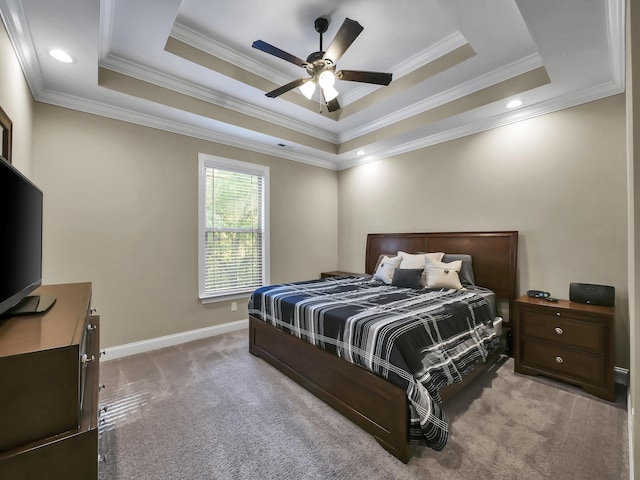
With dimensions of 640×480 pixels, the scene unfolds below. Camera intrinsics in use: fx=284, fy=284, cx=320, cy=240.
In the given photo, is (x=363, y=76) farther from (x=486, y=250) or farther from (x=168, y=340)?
(x=168, y=340)

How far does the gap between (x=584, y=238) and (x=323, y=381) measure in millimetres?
2799

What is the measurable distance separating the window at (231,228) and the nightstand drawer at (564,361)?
323 cm

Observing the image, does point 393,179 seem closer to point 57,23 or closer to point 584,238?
point 584,238

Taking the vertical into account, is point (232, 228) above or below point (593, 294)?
above

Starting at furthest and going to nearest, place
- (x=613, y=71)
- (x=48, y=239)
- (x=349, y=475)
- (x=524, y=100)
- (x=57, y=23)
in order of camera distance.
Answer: (x=524, y=100) < (x=48, y=239) < (x=613, y=71) < (x=57, y=23) < (x=349, y=475)

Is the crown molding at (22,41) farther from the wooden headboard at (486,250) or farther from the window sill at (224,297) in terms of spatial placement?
the wooden headboard at (486,250)

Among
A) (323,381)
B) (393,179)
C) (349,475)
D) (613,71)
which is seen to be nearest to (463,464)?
(349,475)

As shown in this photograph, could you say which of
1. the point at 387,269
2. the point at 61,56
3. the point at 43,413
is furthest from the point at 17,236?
the point at 387,269

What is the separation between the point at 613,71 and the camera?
236 centimetres

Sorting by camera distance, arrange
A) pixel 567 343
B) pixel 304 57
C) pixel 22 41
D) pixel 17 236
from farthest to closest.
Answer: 1. pixel 304 57
2. pixel 567 343
3. pixel 22 41
4. pixel 17 236

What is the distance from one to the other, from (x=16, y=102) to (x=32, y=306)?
5.78ft

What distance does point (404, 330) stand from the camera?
6.07 ft

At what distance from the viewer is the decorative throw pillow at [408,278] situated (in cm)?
323

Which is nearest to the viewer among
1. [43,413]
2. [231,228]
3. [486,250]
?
[43,413]
